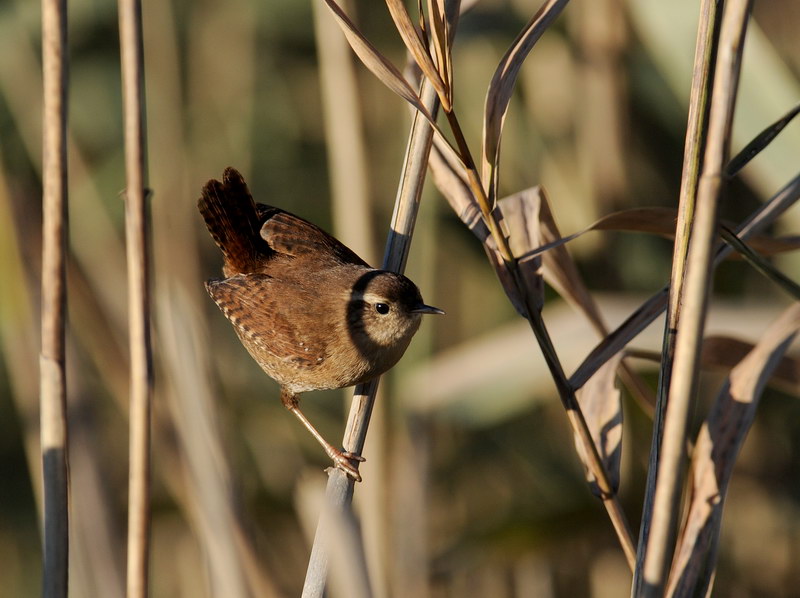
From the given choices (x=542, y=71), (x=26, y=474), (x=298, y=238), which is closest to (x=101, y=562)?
(x=298, y=238)

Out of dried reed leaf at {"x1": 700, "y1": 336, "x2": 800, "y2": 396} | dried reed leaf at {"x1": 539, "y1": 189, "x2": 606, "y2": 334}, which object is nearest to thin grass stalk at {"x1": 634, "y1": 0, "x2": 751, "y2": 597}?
dried reed leaf at {"x1": 539, "y1": 189, "x2": 606, "y2": 334}

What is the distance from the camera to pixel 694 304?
109 cm

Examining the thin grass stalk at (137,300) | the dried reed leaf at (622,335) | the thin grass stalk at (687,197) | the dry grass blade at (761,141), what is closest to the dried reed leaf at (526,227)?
the dried reed leaf at (622,335)

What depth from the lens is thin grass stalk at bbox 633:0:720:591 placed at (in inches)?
52.1

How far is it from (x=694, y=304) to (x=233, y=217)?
136 cm

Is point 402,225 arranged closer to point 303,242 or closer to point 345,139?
point 303,242

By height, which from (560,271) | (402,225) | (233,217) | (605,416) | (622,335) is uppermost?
(233,217)

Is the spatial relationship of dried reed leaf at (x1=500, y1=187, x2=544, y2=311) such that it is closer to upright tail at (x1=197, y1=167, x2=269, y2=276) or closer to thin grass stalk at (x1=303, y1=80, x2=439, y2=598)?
thin grass stalk at (x1=303, y1=80, x2=439, y2=598)

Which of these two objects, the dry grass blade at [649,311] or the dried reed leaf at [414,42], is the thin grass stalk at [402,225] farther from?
the dry grass blade at [649,311]

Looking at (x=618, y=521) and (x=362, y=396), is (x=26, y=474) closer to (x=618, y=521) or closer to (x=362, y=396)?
(x=362, y=396)

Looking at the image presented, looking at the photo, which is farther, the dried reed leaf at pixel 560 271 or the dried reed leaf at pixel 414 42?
the dried reed leaf at pixel 560 271

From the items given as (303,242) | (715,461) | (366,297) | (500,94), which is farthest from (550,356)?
(303,242)

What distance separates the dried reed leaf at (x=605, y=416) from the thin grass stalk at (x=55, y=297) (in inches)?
36.3

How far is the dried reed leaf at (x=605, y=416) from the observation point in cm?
157
